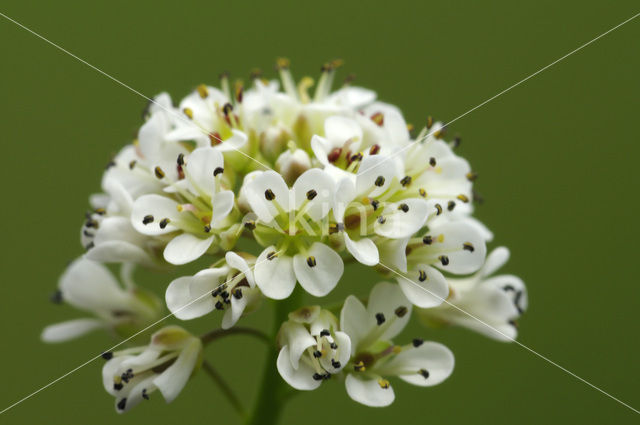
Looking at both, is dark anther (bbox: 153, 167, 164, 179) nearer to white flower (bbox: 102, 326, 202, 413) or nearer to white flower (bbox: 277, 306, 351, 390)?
white flower (bbox: 102, 326, 202, 413)

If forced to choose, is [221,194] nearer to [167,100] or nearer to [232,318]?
[232,318]

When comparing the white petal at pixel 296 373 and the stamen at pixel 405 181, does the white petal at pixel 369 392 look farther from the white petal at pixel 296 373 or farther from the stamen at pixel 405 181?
the stamen at pixel 405 181

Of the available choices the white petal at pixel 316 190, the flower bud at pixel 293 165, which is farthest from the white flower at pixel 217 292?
the flower bud at pixel 293 165

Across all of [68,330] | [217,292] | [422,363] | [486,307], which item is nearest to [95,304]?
[68,330]

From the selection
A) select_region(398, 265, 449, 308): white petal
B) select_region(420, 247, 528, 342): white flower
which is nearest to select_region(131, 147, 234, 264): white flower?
select_region(398, 265, 449, 308): white petal

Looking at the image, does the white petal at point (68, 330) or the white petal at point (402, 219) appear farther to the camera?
the white petal at point (68, 330)

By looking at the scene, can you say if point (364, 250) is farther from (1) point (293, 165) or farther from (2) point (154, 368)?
(2) point (154, 368)
